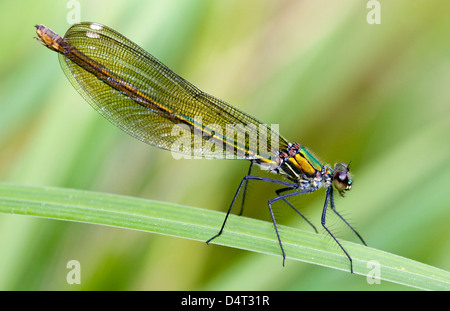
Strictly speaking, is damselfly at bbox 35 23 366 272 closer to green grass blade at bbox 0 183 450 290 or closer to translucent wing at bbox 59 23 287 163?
translucent wing at bbox 59 23 287 163

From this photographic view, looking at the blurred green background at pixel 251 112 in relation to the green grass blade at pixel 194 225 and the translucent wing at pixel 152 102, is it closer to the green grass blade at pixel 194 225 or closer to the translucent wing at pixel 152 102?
the translucent wing at pixel 152 102

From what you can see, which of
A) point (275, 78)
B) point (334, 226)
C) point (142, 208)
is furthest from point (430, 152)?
point (142, 208)

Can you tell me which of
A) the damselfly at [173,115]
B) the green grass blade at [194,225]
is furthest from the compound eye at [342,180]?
the green grass blade at [194,225]

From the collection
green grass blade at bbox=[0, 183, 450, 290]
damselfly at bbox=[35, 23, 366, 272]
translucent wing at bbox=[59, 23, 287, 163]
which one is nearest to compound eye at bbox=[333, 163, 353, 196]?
damselfly at bbox=[35, 23, 366, 272]

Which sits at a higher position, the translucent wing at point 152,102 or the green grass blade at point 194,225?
the translucent wing at point 152,102

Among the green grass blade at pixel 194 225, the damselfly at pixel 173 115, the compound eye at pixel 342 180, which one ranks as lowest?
the green grass blade at pixel 194 225

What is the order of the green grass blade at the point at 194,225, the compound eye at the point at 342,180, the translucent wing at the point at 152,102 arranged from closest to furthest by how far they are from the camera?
the green grass blade at the point at 194,225 < the translucent wing at the point at 152,102 < the compound eye at the point at 342,180

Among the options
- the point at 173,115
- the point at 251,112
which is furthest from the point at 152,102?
the point at 251,112
